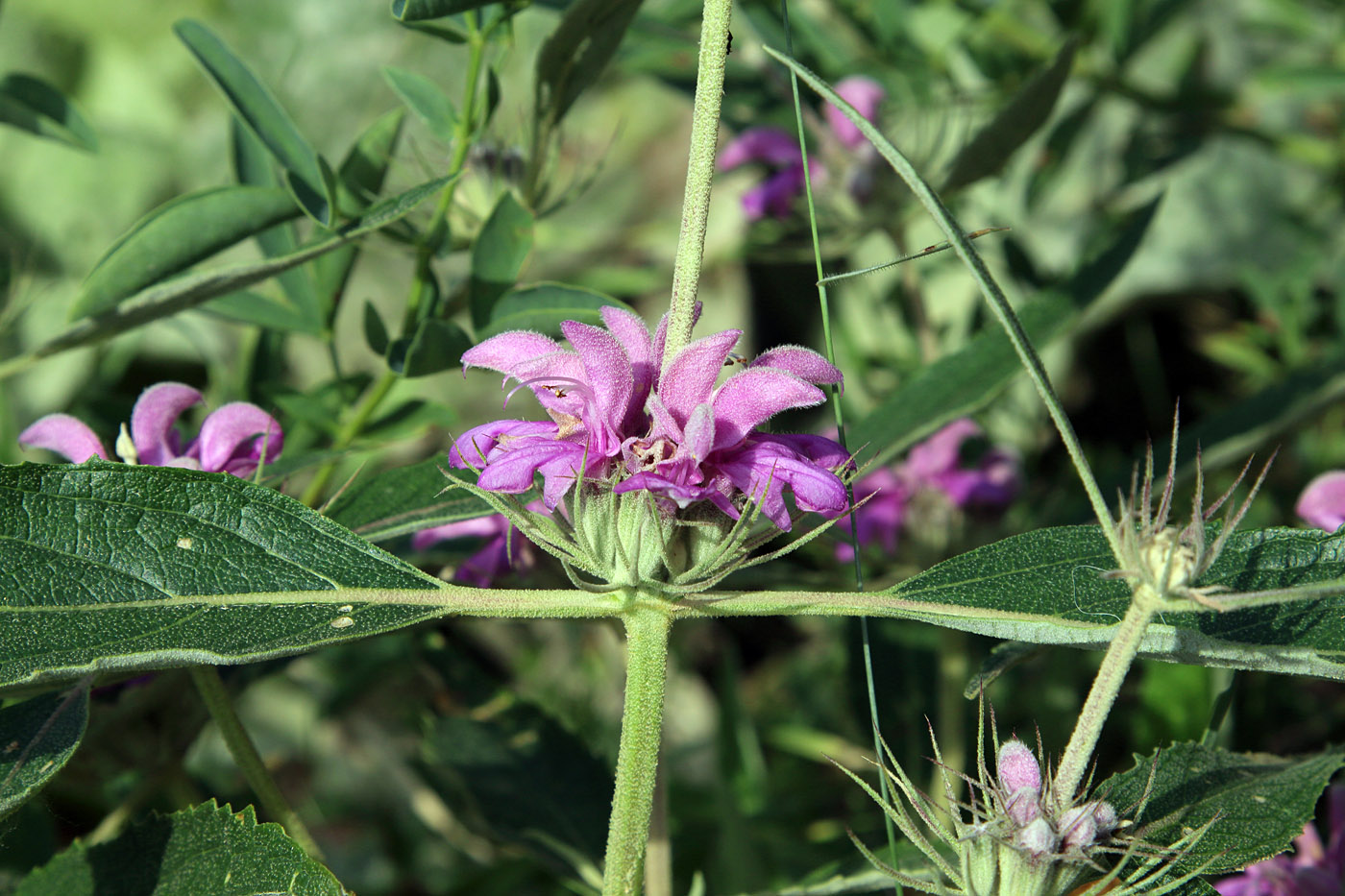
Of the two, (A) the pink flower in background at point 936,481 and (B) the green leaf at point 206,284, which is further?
(A) the pink flower in background at point 936,481

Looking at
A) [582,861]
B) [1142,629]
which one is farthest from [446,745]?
[1142,629]

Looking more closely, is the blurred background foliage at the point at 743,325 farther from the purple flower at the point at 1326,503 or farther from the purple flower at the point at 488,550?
the purple flower at the point at 1326,503

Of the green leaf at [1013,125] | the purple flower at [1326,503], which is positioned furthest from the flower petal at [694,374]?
the purple flower at [1326,503]

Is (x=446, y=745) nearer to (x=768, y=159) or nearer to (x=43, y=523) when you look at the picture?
(x=43, y=523)

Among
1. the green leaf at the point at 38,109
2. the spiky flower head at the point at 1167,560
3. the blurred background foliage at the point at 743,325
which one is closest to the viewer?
the spiky flower head at the point at 1167,560

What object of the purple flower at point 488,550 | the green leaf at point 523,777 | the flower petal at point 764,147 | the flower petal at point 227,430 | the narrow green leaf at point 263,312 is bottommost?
the green leaf at point 523,777

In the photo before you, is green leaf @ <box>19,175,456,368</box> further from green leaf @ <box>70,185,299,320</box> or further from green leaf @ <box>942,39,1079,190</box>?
green leaf @ <box>942,39,1079,190</box>
